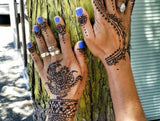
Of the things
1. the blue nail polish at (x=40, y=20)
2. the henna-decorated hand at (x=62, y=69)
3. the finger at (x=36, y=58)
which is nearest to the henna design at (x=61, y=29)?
the henna-decorated hand at (x=62, y=69)

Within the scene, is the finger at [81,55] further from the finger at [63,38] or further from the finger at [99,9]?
the finger at [99,9]

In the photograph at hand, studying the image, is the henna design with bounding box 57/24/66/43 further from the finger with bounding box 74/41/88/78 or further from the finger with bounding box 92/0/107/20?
the finger with bounding box 92/0/107/20

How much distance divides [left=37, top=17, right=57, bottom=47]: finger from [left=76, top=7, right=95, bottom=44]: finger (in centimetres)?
19

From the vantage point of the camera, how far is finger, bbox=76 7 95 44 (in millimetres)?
1300

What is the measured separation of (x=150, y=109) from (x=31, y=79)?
2643 mm

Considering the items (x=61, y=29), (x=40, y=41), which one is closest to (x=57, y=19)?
(x=61, y=29)

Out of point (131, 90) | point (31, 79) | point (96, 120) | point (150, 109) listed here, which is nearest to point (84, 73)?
point (131, 90)

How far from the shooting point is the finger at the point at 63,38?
4.45 ft

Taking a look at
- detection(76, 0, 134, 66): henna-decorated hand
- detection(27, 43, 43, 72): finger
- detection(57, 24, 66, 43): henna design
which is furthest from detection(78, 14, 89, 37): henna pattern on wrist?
detection(27, 43, 43, 72): finger

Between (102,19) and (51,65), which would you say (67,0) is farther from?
(51,65)

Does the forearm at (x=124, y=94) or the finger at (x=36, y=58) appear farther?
the finger at (x=36, y=58)

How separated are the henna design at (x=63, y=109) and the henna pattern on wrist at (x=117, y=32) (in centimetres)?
31

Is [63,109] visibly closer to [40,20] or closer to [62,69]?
[62,69]

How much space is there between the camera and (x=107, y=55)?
4.41 feet
